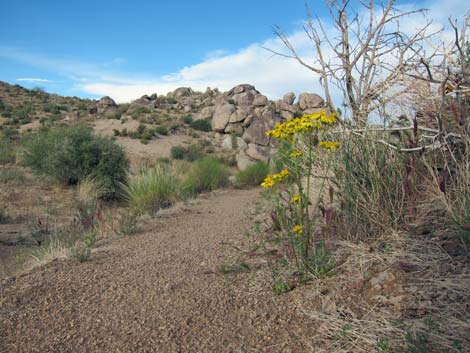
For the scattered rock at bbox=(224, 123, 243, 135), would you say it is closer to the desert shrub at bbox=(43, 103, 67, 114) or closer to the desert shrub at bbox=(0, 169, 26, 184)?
the desert shrub at bbox=(43, 103, 67, 114)

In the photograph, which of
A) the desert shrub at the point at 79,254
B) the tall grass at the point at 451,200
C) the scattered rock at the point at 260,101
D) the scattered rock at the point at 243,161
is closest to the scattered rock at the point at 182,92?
the scattered rock at the point at 260,101

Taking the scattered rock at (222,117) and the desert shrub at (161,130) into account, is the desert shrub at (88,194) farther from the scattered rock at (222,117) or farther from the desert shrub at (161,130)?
the scattered rock at (222,117)

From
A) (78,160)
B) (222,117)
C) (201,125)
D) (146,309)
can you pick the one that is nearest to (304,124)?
(146,309)

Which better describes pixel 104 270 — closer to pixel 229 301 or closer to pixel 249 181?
pixel 229 301

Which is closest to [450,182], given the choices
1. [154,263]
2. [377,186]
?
[377,186]

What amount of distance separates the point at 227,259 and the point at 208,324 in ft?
4.76

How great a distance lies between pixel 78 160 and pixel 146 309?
12.0 m

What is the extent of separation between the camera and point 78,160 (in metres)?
14.2

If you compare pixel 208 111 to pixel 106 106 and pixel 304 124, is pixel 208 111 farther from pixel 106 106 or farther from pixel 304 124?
pixel 304 124

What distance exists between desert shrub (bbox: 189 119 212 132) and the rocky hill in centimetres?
76

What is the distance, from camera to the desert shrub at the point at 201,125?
111 feet

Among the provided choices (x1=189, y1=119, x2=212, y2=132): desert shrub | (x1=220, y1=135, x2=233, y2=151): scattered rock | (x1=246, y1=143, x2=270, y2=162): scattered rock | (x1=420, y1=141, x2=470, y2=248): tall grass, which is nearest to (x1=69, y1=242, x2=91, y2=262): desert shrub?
(x1=420, y1=141, x2=470, y2=248): tall grass

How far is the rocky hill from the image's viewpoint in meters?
28.3

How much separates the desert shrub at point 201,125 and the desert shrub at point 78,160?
741 inches
